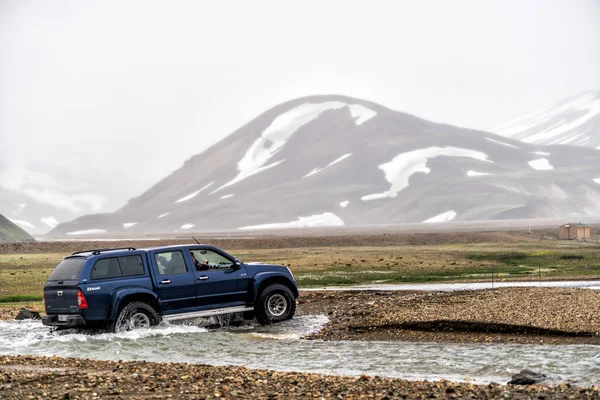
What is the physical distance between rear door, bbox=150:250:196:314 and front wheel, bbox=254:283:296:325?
88.6 inches

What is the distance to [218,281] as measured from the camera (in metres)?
26.5

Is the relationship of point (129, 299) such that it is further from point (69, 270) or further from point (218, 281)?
point (218, 281)

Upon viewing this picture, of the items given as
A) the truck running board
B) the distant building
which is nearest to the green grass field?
the truck running board

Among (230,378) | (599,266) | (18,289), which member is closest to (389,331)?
(230,378)

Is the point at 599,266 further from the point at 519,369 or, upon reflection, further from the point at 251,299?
the point at 519,369

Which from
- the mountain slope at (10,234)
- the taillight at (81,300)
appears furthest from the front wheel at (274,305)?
the mountain slope at (10,234)

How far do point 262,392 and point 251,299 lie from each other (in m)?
11.4

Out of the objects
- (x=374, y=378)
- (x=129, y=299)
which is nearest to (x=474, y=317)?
(x=374, y=378)

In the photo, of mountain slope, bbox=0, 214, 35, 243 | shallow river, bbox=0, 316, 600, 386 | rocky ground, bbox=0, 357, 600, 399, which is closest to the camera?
rocky ground, bbox=0, 357, 600, 399

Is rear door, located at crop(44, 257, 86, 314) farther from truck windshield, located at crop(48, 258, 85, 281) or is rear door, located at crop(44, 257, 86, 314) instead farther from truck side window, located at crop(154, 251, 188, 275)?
truck side window, located at crop(154, 251, 188, 275)

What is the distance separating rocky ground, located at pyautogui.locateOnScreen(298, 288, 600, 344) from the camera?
77.0 ft

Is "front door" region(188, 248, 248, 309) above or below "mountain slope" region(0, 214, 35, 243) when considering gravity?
below

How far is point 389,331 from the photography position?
25234mm

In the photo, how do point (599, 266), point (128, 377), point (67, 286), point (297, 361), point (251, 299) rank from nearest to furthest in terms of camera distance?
point (128, 377), point (297, 361), point (67, 286), point (251, 299), point (599, 266)
